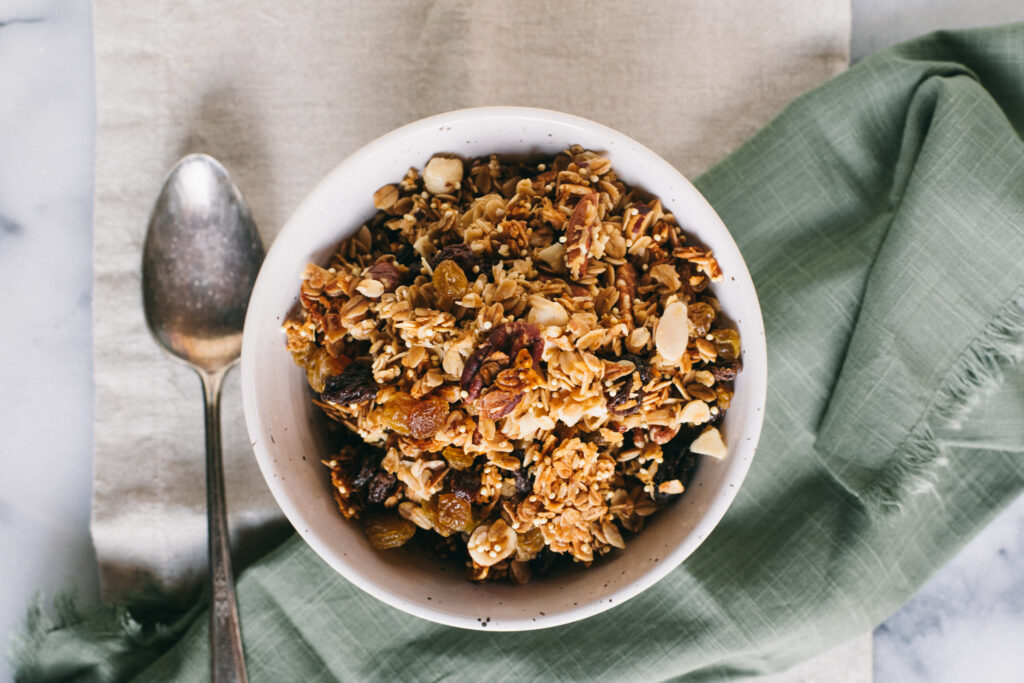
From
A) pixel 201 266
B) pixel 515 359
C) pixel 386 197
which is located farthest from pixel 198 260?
pixel 515 359

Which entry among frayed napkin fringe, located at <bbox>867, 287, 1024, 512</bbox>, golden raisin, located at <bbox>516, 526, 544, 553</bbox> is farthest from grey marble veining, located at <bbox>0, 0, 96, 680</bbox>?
frayed napkin fringe, located at <bbox>867, 287, 1024, 512</bbox>

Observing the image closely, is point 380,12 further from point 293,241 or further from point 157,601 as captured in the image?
point 157,601

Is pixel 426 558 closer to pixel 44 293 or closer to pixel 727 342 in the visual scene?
pixel 727 342

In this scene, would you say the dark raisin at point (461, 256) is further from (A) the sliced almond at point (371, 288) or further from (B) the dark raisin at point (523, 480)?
(B) the dark raisin at point (523, 480)

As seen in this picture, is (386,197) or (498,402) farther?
(386,197)

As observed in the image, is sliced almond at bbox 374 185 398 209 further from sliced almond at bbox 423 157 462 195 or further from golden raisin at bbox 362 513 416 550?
golden raisin at bbox 362 513 416 550

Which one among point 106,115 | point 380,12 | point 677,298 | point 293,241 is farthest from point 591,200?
point 106,115
